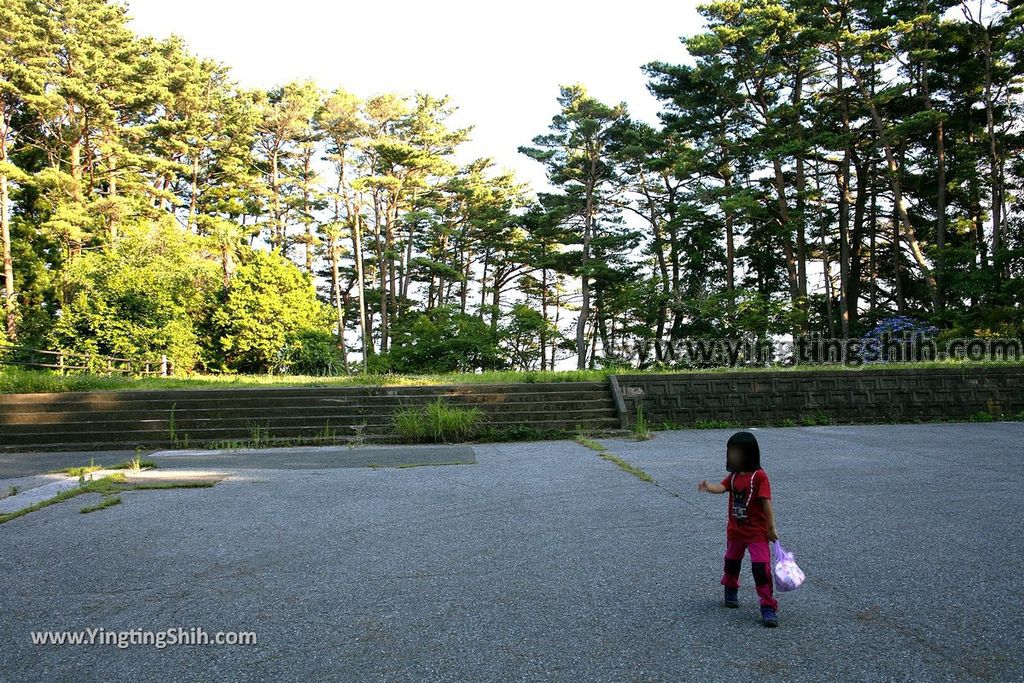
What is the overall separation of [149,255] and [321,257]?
512 inches

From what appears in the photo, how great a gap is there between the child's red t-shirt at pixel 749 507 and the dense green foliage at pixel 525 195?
18663mm

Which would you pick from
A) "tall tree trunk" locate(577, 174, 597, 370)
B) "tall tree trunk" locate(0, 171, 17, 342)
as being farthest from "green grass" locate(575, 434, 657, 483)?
"tall tree trunk" locate(0, 171, 17, 342)

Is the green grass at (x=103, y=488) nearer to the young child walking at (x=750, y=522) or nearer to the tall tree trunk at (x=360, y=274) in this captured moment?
the young child walking at (x=750, y=522)

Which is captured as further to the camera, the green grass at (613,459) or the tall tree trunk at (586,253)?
the tall tree trunk at (586,253)

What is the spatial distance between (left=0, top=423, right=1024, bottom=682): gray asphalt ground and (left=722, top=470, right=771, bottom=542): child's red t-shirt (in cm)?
41

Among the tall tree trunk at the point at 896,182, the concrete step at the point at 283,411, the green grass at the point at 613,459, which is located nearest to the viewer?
the green grass at the point at 613,459

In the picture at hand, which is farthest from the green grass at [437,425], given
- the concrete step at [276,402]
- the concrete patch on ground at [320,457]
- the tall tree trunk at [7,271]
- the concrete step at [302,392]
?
the tall tree trunk at [7,271]

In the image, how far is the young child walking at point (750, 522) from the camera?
9.86ft

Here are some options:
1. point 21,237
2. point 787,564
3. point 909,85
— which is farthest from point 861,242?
point 21,237

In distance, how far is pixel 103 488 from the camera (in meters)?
6.58

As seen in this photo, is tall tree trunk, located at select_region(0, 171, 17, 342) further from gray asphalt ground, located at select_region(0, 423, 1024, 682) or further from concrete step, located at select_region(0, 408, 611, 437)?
gray asphalt ground, located at select_region(0, 423, 1024, 682)

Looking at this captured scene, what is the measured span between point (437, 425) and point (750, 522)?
8003 mm

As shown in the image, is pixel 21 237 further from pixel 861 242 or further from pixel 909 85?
pixel 861 242

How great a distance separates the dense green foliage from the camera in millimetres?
22859
